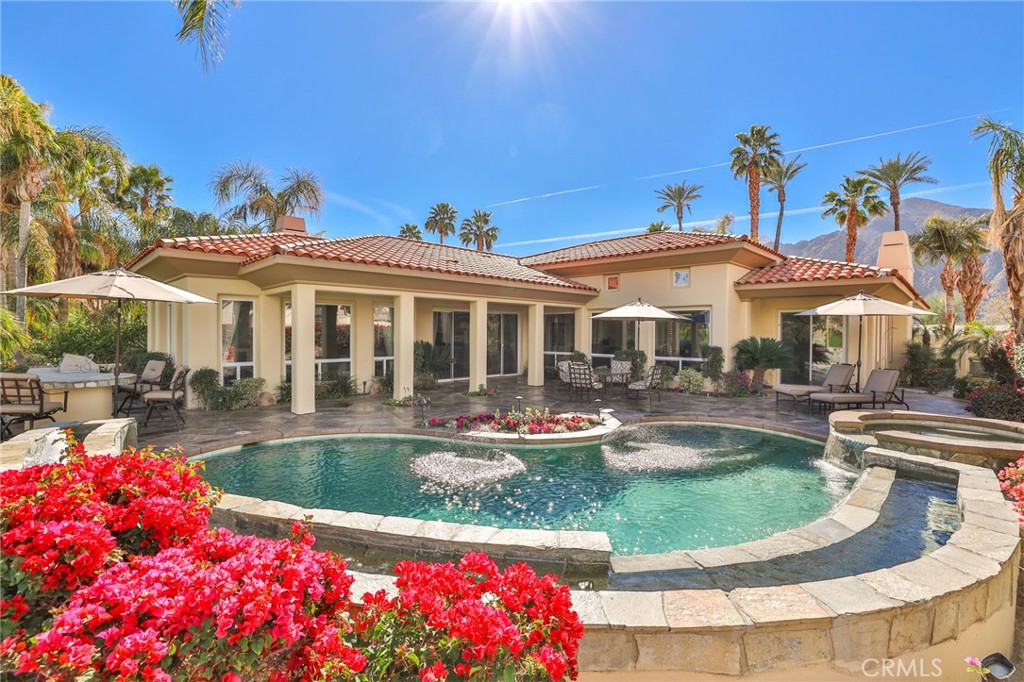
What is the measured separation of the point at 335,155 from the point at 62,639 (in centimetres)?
2861

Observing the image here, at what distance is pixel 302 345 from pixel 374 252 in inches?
162

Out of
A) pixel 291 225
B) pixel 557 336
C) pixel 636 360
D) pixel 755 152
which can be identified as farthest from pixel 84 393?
pixel 755 152

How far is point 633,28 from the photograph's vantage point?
43.9 ft

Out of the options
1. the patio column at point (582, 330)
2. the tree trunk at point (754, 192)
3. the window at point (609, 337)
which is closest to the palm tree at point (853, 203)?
the tree trunk at point (754, 192)

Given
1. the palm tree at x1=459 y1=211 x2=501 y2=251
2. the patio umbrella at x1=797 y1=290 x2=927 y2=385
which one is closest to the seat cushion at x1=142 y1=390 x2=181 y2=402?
the patio umbrella at x1=797 y1=290 x2=927 y2=385

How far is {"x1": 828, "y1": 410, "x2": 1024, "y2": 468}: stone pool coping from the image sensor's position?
7.19 metres

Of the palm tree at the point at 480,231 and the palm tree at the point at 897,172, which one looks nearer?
the palm tree at the point at 897,172

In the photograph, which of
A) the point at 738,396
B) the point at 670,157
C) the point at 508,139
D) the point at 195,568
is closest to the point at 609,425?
the point at 738,396

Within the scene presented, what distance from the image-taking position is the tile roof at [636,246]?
1546 centimetres

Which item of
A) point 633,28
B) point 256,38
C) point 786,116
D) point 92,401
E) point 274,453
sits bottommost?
point 274,453

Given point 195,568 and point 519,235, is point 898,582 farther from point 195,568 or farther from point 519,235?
point 519,235

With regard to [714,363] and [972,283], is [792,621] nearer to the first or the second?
[714,363]

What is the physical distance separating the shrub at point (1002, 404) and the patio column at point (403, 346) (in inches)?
632

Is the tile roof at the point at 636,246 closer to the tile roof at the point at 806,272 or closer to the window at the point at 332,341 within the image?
the tile roof at the point at 806,272
